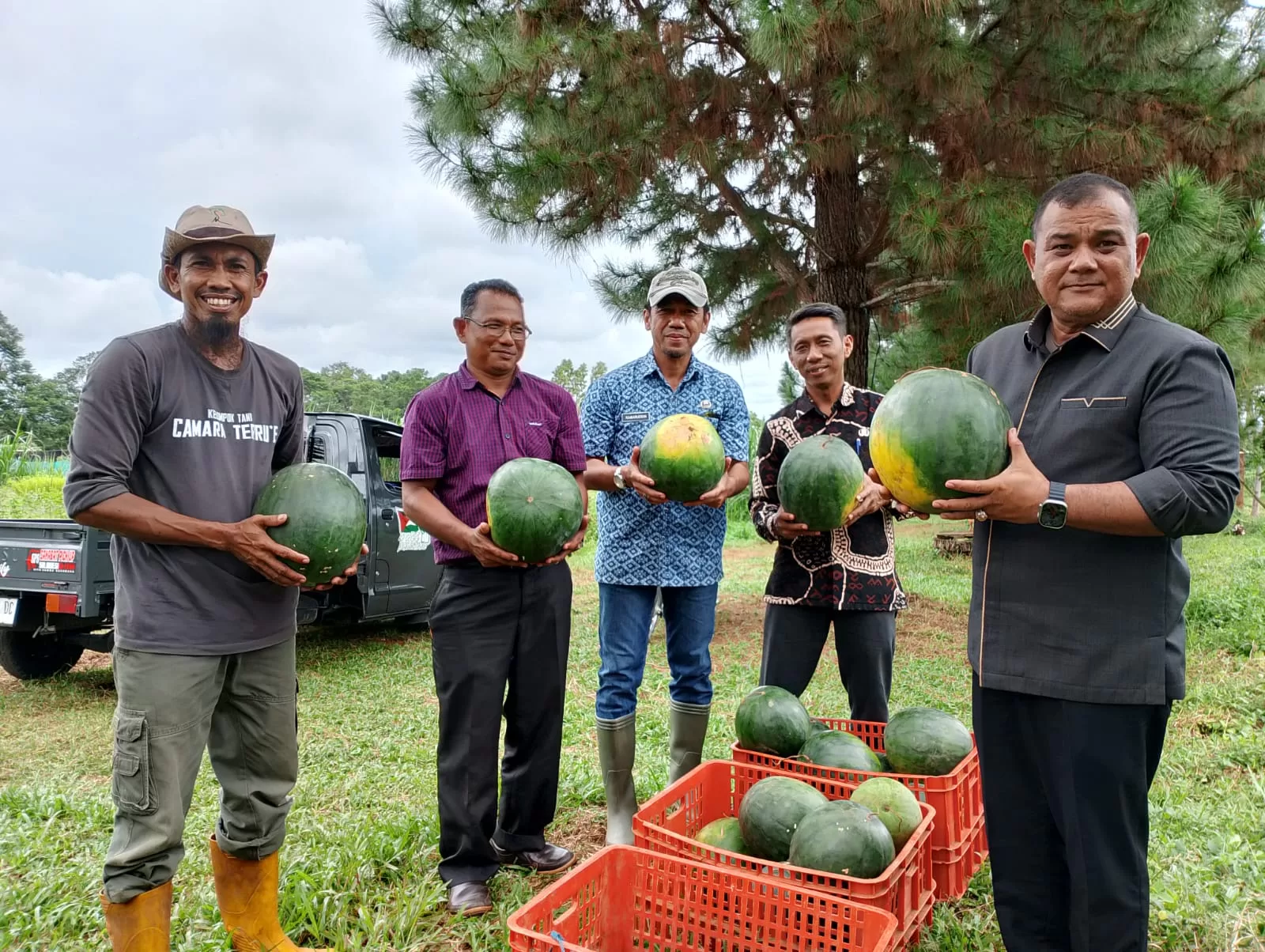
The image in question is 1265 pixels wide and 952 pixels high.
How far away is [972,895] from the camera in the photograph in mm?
3131

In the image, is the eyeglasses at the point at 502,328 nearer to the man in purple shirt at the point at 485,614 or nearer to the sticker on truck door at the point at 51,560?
the man in purple shirt at the point at 485,614

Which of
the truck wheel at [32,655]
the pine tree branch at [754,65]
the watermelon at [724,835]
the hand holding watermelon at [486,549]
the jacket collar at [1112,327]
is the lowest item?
the truck wheel at [32,655]

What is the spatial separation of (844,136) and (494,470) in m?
4.79

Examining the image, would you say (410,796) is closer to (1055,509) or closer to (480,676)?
(480,676)

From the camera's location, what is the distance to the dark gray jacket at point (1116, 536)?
1950mm

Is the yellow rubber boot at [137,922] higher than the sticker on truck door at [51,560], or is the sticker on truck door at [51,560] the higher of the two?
the sticker on truck door at [51,560]

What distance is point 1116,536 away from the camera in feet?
6.86

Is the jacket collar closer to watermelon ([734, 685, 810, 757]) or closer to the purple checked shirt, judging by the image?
watermelon ([734, 685, 810, 757])

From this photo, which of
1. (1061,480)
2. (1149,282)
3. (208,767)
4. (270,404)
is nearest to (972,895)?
(1061,480)

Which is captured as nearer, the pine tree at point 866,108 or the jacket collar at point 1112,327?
the jacket collar at point 1112,327

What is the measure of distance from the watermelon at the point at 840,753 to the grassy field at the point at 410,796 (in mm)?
552

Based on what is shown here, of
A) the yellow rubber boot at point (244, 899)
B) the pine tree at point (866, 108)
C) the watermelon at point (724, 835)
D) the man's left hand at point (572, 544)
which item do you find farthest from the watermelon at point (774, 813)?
the pine tree at point (866, 108)

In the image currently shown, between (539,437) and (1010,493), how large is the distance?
1874mm

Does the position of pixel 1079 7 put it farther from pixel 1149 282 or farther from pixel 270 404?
pixel 270 404
